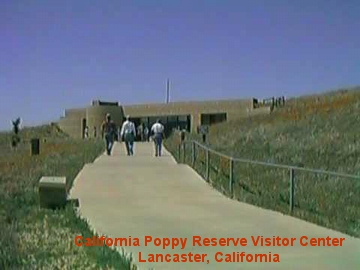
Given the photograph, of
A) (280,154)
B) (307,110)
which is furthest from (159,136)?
(307,110)

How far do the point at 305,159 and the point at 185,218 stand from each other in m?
12.9

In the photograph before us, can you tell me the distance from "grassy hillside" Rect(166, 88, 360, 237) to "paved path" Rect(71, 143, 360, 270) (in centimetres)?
66

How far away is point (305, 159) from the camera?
22062 mm

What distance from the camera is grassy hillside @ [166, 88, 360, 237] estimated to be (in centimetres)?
1197

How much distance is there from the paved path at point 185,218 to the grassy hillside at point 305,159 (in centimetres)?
66

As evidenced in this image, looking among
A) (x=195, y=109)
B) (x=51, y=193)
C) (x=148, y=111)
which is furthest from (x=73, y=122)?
(x=51, y=193)

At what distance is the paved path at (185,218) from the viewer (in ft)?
23.2

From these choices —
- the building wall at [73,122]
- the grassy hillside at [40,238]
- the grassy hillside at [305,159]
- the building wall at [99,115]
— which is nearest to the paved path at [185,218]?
the grassy hillside at [40,238]

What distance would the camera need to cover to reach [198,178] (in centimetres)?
1567

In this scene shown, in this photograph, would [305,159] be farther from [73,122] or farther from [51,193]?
[73,122]

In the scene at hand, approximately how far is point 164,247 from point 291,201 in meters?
4.03

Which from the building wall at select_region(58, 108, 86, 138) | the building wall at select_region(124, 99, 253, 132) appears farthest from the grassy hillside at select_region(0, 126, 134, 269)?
the building wall at select_region(58, 108, 86, 138)

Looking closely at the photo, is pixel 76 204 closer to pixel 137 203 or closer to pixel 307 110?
pixel 137 203

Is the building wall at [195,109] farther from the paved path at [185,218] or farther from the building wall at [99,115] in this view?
the paved path at [185,218]
